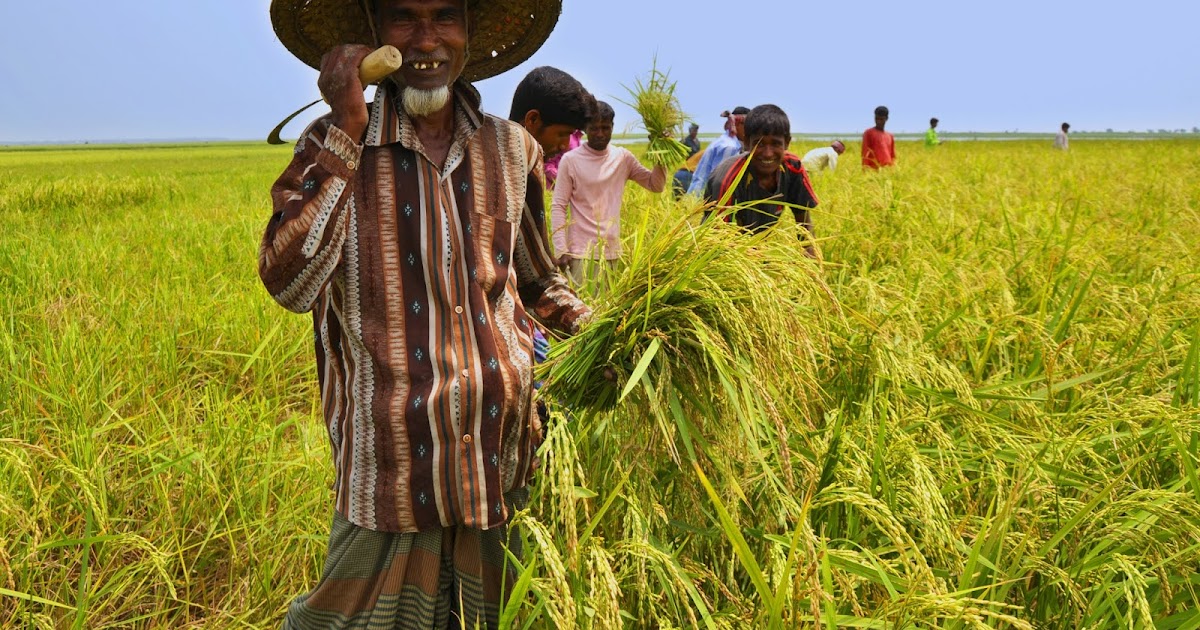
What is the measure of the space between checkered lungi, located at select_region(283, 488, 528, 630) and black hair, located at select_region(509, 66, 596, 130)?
Answer: 1.70 meters

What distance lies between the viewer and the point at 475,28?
5.12ft

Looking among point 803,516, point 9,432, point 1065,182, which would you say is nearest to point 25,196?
point 9,432

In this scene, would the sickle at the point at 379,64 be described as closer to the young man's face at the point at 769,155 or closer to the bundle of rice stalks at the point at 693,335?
the bundle of rice stalks at the point at 693,335

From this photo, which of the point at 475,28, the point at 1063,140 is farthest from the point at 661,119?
the point at 1063,140

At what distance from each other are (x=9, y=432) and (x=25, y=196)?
8120 mm

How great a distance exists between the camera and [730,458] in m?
1.39

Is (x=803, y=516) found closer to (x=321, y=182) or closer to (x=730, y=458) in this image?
(x=730, y=458)

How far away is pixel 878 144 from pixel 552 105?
281 inches

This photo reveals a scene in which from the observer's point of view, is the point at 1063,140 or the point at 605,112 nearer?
the point at 605,112

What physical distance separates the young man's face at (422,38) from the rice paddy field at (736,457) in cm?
48

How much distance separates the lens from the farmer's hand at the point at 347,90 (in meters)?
1.17

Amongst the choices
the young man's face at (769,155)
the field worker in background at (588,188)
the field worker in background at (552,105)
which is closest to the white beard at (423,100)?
the field worker in background at (552,105)

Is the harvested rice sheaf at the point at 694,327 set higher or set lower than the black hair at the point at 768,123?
lower

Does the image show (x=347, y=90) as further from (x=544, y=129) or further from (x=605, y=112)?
(x=605, y=112)
